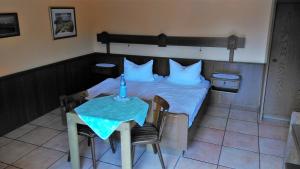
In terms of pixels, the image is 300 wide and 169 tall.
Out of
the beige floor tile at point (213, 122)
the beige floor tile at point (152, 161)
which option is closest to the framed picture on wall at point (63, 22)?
the beige floor tile at point (152, 161)

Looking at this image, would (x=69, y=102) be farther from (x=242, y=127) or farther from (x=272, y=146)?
(x=272, y=146)

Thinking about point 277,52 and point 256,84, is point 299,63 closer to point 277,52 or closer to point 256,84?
point 277,52

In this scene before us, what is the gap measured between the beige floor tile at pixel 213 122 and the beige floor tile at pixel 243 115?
25 cm

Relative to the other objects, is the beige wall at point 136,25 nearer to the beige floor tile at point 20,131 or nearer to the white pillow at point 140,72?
the white pillow at point 140,72

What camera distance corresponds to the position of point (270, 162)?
A: 9.96 feet

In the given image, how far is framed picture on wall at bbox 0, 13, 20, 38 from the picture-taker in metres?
3.43

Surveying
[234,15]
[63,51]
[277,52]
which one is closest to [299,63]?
[277,52]

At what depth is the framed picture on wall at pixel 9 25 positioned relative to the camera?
3.43 m

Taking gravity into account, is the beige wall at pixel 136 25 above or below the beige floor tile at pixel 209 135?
above

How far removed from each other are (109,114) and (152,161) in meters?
0.89

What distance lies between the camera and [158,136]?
274 centimetres

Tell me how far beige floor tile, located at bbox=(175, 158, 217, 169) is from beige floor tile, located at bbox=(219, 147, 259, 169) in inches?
6.5

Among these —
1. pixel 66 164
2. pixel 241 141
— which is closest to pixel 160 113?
pixel 66 164

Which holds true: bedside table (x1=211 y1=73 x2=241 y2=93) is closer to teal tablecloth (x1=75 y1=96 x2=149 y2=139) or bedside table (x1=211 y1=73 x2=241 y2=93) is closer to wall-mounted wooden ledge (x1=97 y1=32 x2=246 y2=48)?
wall-mounted wooden ledge (x1=97 y1=32 x2=246 y2=48)
